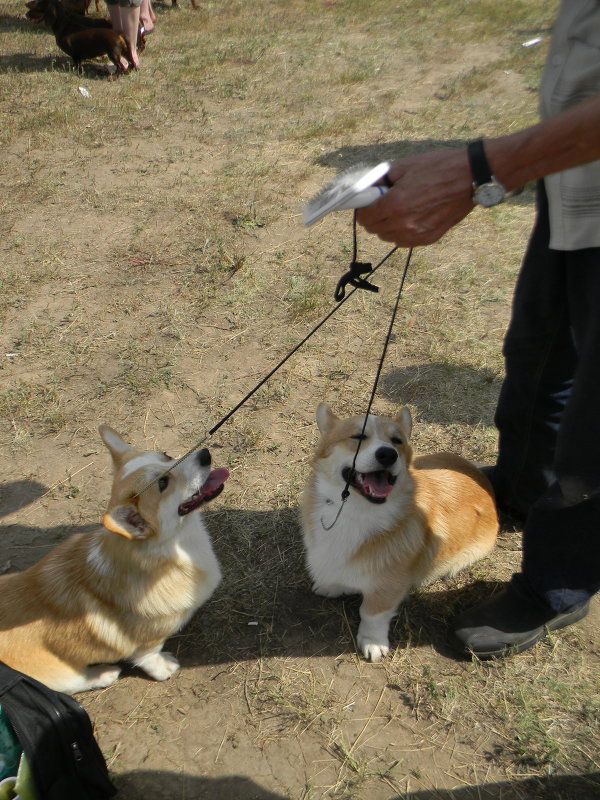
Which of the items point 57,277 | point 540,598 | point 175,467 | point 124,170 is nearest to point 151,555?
point 175,467

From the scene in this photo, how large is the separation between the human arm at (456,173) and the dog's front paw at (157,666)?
1616 millimetres

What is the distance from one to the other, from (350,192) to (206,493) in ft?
3.73

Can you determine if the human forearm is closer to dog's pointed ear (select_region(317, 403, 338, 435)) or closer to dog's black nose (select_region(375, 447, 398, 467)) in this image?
dog's black nose (select_region(375, 447, 398, 467))

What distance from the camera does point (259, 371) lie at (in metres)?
3.37

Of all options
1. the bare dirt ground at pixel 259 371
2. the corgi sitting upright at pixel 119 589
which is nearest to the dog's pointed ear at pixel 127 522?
the corgi sitting upright at pixel 119 589

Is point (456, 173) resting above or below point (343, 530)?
above

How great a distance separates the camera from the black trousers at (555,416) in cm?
166

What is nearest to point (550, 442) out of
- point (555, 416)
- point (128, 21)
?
point (555, 416)

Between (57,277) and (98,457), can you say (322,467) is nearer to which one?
(98,457)

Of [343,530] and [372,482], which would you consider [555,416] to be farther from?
[343,530]

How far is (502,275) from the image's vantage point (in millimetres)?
4109

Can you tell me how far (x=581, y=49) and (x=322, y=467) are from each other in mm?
1478

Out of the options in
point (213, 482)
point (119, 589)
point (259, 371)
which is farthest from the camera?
point (259, 371)

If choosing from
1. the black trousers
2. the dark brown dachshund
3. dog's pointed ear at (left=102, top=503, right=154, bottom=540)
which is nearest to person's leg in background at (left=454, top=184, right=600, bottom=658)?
the black trousers
